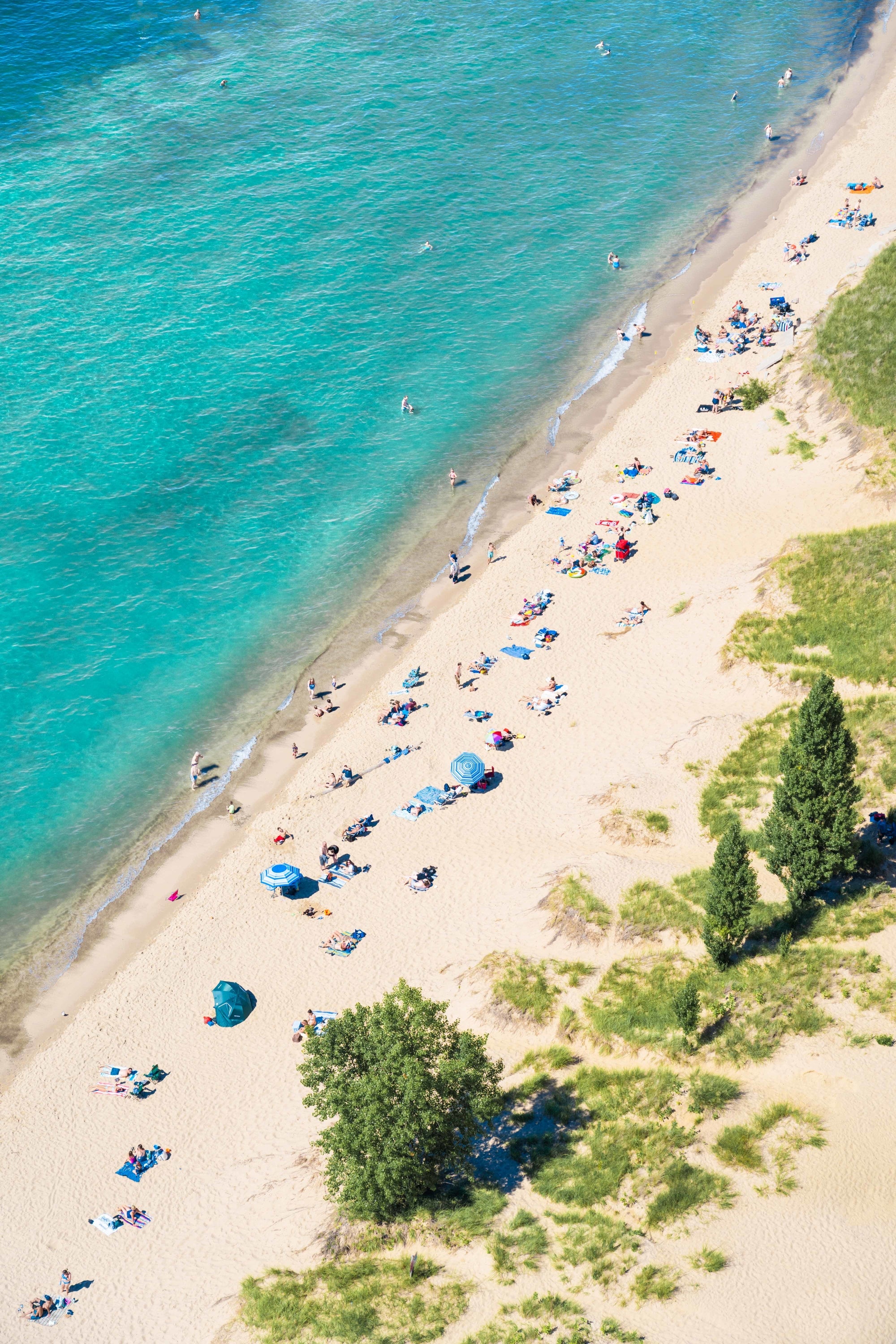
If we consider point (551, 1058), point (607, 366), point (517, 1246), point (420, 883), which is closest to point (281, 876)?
point (420, 883)

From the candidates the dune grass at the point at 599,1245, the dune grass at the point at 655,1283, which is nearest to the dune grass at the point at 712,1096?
the dune grass at the point at 599,1245

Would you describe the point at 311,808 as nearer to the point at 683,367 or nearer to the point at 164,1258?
the point at 164,1258

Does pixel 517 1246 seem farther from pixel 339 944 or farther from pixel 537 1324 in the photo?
pixel 339 944

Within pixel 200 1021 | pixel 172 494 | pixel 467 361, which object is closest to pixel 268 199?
pixel 467 361

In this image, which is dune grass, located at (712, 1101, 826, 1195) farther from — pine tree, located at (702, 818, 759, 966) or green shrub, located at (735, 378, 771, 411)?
green shrub, located at (735, 378, 771, 411)

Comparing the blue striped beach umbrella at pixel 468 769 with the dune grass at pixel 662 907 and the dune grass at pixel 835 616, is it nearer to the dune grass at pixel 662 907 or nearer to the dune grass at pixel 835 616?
the dune grass at pixel 662 907

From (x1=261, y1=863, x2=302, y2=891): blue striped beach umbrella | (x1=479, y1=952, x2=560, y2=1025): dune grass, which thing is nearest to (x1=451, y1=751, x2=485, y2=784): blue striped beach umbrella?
(x1=261, y1=863, x2=302, y2=891): blue striped beach umbrella

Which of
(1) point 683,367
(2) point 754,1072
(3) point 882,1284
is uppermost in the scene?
(1) point 683,367
